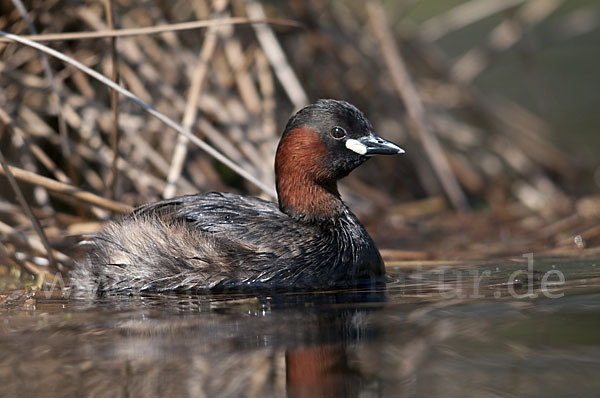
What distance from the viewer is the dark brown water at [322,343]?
2.72 meters

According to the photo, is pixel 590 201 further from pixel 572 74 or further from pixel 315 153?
pixel 572 74

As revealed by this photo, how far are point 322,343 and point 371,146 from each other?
211 cm

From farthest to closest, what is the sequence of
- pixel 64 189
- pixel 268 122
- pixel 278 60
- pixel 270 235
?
1. pixel 268 122
2. pixel 278 60
3. pixel 64 189
4. pixel 270 235

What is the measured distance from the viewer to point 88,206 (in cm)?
575

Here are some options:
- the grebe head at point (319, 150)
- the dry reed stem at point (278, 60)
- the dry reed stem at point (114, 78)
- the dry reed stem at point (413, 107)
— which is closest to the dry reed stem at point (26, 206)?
the dry reed stem at point (114, 78)

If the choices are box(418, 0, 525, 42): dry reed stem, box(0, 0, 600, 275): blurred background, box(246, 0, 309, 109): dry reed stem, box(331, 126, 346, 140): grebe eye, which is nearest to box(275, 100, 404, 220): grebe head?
box(331, 126, 346, 140): grebe eye

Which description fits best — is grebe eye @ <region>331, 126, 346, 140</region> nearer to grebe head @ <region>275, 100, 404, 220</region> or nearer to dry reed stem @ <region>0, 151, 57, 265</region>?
grebe head @ <region>275, 100, 404, 220</region>

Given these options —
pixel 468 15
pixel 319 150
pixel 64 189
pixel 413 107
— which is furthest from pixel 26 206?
pixel 468 15

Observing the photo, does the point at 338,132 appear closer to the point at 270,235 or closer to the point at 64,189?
the point at 270,235

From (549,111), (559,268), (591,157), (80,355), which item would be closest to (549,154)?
(591,157)

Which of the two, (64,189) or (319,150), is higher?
(319,150)

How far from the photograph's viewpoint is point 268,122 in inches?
267

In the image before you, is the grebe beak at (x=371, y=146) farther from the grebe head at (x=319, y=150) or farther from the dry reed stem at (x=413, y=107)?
the dry reed stem at (x=413, y=107)

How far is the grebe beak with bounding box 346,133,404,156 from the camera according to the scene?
16.8 feet
